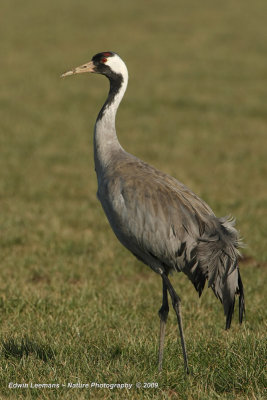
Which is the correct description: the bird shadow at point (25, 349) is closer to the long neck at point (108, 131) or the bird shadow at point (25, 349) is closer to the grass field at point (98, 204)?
the grass field at point (98, 204)

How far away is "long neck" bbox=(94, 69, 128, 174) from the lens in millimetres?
5926

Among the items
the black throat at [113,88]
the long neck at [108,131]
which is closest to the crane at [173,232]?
the long neck at [108,131]

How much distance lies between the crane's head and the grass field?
248 centimetres

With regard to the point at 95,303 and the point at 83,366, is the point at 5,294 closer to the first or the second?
the point at 95,303

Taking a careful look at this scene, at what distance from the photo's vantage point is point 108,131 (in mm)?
6059

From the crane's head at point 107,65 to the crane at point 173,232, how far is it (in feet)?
3.82

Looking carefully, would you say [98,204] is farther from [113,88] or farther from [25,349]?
[25,349]

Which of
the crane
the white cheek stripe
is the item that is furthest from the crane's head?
the crane

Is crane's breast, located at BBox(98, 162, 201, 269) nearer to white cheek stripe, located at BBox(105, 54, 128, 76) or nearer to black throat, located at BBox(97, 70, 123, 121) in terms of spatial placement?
black throat, located at BBox(97, 70, 123, 121)

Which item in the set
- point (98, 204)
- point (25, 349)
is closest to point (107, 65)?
point (25, 349)

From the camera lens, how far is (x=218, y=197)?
12.3 metres

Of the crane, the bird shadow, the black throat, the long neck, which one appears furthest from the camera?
the black throat

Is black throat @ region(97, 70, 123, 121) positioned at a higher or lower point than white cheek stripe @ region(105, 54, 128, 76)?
lower

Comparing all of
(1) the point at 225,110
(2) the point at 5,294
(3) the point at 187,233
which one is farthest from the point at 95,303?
(1) the point at 225,110
